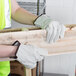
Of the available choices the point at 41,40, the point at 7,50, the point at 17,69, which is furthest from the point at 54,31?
the point at 17,69

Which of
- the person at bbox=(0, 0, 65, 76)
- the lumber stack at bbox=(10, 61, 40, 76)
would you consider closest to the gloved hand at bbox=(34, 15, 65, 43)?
the person at bbox=(0, 0, 65, 76)

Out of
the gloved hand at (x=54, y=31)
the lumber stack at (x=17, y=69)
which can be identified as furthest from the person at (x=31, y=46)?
the lumber stack at (x=17, y=69)

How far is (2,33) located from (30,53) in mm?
221

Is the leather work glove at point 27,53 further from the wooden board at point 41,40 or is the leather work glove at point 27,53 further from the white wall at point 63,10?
the white wall at point 63,10

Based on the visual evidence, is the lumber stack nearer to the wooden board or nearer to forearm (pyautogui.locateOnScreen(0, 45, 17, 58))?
the wooden board

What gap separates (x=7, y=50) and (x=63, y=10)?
1483 mm

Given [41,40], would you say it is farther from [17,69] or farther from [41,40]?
[17,69]

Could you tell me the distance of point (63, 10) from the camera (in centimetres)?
240

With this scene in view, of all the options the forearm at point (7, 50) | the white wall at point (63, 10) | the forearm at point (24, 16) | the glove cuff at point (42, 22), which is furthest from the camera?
the white wall at point (63, 10)

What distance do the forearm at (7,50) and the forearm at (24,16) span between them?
1.30 ft

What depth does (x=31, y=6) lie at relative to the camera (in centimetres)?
219

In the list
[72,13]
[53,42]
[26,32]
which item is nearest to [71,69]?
[72,13]

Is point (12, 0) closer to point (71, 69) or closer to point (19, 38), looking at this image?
point (19, 38)

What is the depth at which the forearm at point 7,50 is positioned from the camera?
3.55 feet
